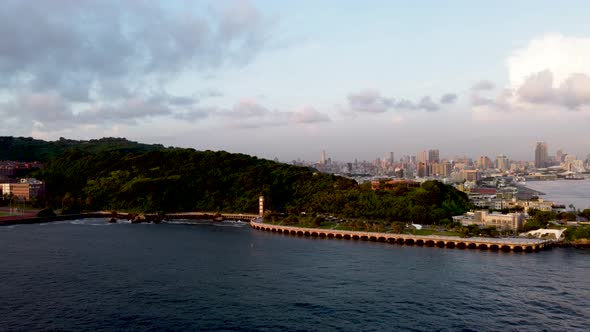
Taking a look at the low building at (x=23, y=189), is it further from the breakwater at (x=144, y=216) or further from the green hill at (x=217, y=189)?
the breakwater at (x=144, y=216)

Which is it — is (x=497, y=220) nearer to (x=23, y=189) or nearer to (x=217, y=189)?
(x=217, y=189)

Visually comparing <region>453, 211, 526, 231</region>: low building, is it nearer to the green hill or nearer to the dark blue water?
the green hill

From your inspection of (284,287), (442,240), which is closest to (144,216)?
(442,240)

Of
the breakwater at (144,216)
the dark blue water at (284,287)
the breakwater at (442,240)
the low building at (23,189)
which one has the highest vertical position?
the low building at (23,189)

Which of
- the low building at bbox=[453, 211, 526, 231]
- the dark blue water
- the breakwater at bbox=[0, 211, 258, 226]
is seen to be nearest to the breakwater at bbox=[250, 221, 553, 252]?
the dark blue water

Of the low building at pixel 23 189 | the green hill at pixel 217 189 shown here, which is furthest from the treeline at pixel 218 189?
the low building at pixel 23 189

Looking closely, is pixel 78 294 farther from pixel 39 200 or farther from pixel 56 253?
pixel 39 200
